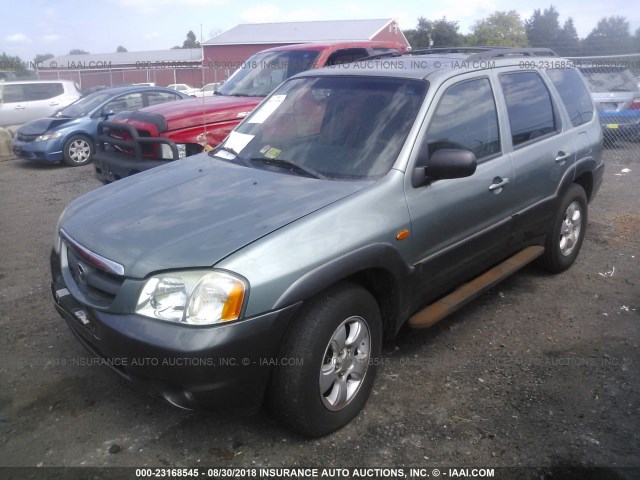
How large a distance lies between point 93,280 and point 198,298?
0.70 m

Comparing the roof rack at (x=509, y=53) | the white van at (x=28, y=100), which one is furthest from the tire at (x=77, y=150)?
the roof rack at (x=509, y=53)

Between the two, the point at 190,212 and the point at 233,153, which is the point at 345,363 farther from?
the point at 233,153

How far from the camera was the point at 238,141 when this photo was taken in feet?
13.5

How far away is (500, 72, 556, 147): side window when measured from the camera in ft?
13.9

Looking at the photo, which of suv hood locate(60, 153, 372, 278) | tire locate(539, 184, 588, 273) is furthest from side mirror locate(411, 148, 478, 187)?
tire locate(539, 184, 588, 273)

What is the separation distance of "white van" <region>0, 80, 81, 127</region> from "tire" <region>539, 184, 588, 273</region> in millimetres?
13818

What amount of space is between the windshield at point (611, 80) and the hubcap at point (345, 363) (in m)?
10.4

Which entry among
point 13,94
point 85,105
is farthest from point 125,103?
point 13,94

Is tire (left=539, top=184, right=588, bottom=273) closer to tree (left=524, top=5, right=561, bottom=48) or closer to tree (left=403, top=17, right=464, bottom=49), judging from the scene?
tree (left=403, top=17, right=464, bottom=49)

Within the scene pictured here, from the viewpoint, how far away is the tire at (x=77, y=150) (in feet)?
36.6

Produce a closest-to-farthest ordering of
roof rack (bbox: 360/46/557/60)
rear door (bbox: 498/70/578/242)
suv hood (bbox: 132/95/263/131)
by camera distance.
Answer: rear door (bbox: 498/70/578/242) → roof rack (bbox: 360/46/557/60) → suv hood (bbox: 132/95/263/131)

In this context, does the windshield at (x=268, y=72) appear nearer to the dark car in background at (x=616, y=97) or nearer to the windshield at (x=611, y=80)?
the dark car in background at (x=616, y=97)

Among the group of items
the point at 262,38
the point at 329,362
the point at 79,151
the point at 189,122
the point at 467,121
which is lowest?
the point at 79,151

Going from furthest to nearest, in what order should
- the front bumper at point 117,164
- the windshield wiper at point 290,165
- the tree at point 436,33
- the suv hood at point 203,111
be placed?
the tree at point 436,33 → the suv hood at point 203,111 → the front bumper at point 117,164 → the windshield wiper at point 290,165
